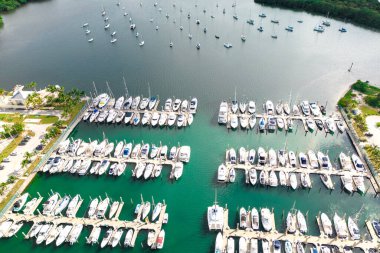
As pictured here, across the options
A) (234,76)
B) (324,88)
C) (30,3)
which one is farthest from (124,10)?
(324,88)

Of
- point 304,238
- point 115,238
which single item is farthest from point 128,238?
point 304,238

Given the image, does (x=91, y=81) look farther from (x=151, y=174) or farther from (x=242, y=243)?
(x=242, y=243)

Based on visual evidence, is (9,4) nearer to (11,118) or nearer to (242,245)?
(11,118)

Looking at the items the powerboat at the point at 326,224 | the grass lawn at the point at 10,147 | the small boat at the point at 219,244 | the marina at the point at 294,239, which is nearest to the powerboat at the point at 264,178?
the marina at the point at 294,239

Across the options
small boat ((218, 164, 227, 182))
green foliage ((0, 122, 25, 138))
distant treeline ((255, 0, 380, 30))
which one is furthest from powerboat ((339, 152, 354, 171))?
distant treeline ((255, 0, 380, 30))

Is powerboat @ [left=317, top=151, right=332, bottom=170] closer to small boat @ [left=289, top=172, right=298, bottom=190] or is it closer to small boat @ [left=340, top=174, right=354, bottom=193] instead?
small boat @ [left=340, top=174, right=354, bottom=193]

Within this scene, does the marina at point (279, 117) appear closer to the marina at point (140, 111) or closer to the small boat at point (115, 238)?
the marina at point (140, 111)
